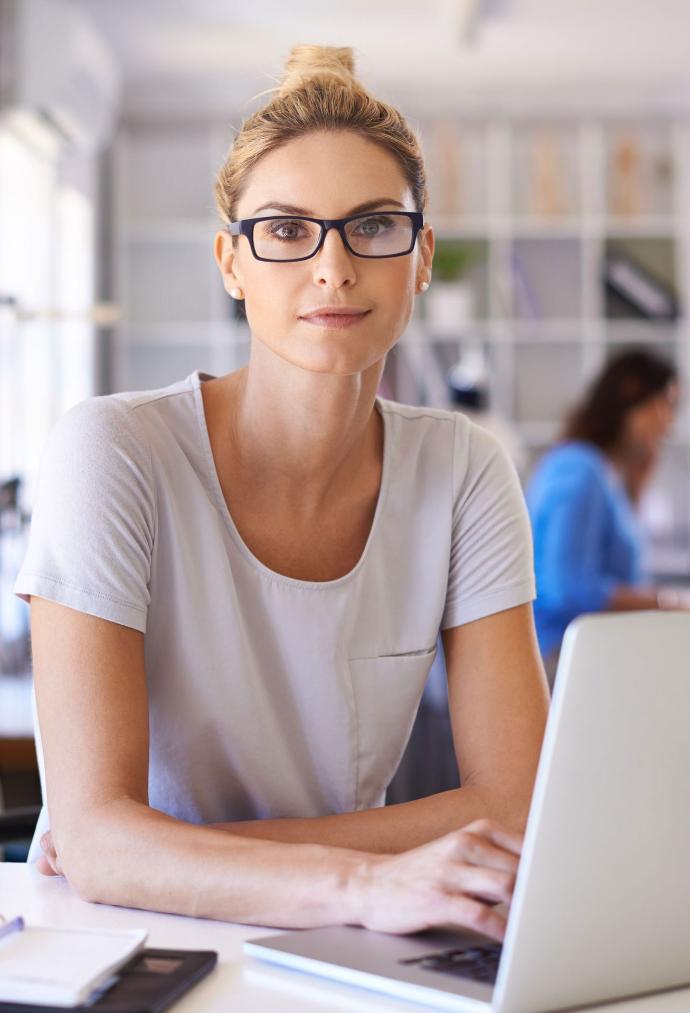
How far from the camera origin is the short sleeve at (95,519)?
46.5 inches

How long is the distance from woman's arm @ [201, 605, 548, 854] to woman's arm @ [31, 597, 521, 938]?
0.13 m

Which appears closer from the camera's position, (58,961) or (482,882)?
(58,961)

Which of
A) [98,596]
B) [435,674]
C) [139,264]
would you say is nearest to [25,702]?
[435,674]

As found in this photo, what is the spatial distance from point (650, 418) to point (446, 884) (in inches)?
114

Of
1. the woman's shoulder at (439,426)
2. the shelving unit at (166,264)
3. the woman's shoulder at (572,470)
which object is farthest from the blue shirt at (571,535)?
the shelving unit at (166,264)

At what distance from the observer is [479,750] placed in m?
1.35

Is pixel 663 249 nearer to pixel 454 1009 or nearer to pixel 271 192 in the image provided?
pixel 271 192

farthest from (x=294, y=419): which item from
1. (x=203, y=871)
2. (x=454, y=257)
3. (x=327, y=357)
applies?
(x=454, y=257)

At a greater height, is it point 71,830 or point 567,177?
point 567,177

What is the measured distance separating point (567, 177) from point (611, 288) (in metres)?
0.60

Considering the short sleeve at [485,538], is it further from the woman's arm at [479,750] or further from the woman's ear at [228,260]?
the woman's ear at [228,260]

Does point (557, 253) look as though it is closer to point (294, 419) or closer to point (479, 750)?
point (294, 419)

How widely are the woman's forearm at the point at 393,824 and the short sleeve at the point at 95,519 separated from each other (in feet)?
0.78

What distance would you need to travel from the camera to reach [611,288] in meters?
5.95
